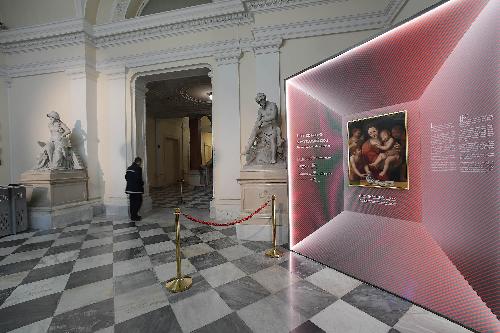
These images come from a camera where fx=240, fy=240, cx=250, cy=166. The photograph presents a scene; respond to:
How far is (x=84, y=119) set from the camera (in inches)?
273

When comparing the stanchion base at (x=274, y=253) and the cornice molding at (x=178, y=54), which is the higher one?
the cornice molding at (x=178, y=54)

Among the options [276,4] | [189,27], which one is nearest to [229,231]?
[276,4]

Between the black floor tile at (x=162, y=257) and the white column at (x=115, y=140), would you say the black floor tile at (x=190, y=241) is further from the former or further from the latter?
the white column at (x=115, y=140)

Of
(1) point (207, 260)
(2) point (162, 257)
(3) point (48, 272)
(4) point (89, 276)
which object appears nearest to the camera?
(4) point (89, 276)

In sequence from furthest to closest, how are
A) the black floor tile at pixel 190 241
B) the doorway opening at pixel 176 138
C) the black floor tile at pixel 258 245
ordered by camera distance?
1. the doorway opening at pixel 176 138
2. the black floor tile at pixel 190 241
3. the black floor tile at pixel 258 245

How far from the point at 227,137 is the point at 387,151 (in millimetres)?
4297

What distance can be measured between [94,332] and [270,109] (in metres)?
4.30

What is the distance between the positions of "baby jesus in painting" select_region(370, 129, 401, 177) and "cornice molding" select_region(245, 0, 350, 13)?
178 inches

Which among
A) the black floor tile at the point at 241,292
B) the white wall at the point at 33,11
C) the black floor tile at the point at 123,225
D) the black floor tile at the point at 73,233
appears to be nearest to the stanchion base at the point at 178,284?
the black floor tile at the point at 241,292

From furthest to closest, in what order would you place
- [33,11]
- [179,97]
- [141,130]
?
[179,97], [141,130], [33,11]

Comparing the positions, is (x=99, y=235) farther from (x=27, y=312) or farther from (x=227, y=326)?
(x=227, y=326)

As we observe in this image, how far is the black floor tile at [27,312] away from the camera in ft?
7.28

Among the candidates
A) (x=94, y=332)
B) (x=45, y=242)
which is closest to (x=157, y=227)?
(x=45, y=242)

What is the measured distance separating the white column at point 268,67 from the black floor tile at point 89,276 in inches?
186
